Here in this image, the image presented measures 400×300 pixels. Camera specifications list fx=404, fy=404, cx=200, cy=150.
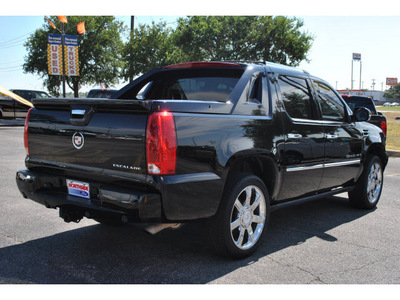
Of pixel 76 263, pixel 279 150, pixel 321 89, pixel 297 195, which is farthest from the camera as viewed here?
pixel 321 89

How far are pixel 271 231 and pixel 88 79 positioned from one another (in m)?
44.2

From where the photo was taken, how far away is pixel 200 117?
330 cm

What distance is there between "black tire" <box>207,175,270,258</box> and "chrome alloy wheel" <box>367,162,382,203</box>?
2.57m

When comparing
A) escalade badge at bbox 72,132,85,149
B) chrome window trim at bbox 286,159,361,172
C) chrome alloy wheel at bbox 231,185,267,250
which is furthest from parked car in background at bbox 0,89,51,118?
chrome alloy wheel at bbox 231,185,267,250

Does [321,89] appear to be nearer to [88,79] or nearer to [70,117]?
[70,117]

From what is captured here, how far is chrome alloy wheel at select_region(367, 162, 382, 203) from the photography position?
584cm

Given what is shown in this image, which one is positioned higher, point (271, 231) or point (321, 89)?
point (321, 89)

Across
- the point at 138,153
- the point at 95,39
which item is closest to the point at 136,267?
the point at 138,153

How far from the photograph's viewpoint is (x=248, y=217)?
3.80m

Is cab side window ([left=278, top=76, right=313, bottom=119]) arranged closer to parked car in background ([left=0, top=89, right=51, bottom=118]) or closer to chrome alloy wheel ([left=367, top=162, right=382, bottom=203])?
chrome alloy wheel ([left=367, top=162, right=382, bottom=203])

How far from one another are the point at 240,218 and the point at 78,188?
1.47 metres

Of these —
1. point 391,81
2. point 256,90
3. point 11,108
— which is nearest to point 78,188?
point 256,90

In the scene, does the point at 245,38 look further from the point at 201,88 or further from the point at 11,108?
the point at 201,88

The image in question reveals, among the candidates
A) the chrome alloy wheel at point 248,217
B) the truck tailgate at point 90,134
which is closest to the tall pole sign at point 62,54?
the truck tailgate at point 90,134
